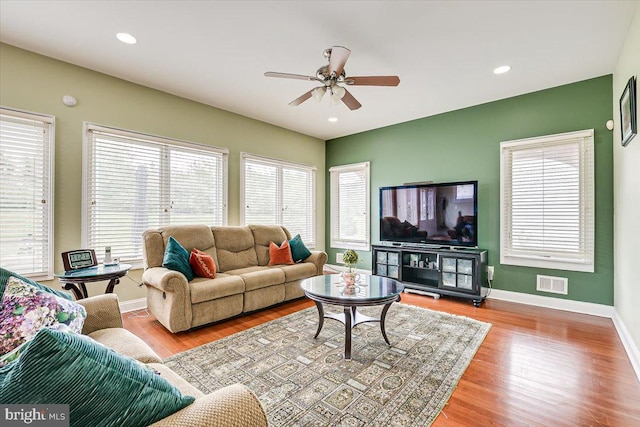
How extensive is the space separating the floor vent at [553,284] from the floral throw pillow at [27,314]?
15.4 ft

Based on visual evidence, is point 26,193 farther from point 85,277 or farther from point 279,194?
point 279,194

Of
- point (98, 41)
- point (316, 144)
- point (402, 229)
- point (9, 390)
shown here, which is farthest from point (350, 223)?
point (9, 390)

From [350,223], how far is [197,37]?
4072 millimetres

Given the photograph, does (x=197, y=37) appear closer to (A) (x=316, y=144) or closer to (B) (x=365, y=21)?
(B) (x=365, y=21)

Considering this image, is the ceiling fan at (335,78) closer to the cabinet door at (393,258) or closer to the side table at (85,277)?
the side table at (85,277)

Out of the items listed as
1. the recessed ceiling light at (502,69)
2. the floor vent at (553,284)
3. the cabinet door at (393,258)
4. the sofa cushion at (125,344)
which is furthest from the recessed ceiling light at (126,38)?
the floor vent at (553,284)

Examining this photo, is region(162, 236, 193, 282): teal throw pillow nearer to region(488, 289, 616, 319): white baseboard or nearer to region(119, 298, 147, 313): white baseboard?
region(119, 298, 147, 313): white baseboard

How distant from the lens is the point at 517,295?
13.1 feet

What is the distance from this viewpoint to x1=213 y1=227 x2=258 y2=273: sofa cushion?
392 centimetres

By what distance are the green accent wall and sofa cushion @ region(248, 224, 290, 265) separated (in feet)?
6.20

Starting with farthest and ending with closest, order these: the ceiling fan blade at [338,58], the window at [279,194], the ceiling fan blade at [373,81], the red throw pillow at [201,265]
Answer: the window at [279,194], the red throw pillow at [201,265], the ceiling fan blade at [373,81], the ceiling fan blade at [338,58]

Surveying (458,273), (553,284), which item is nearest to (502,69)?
(458,273)

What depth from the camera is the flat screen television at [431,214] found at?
4.16 m

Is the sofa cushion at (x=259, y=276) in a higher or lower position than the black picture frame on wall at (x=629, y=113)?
lower
